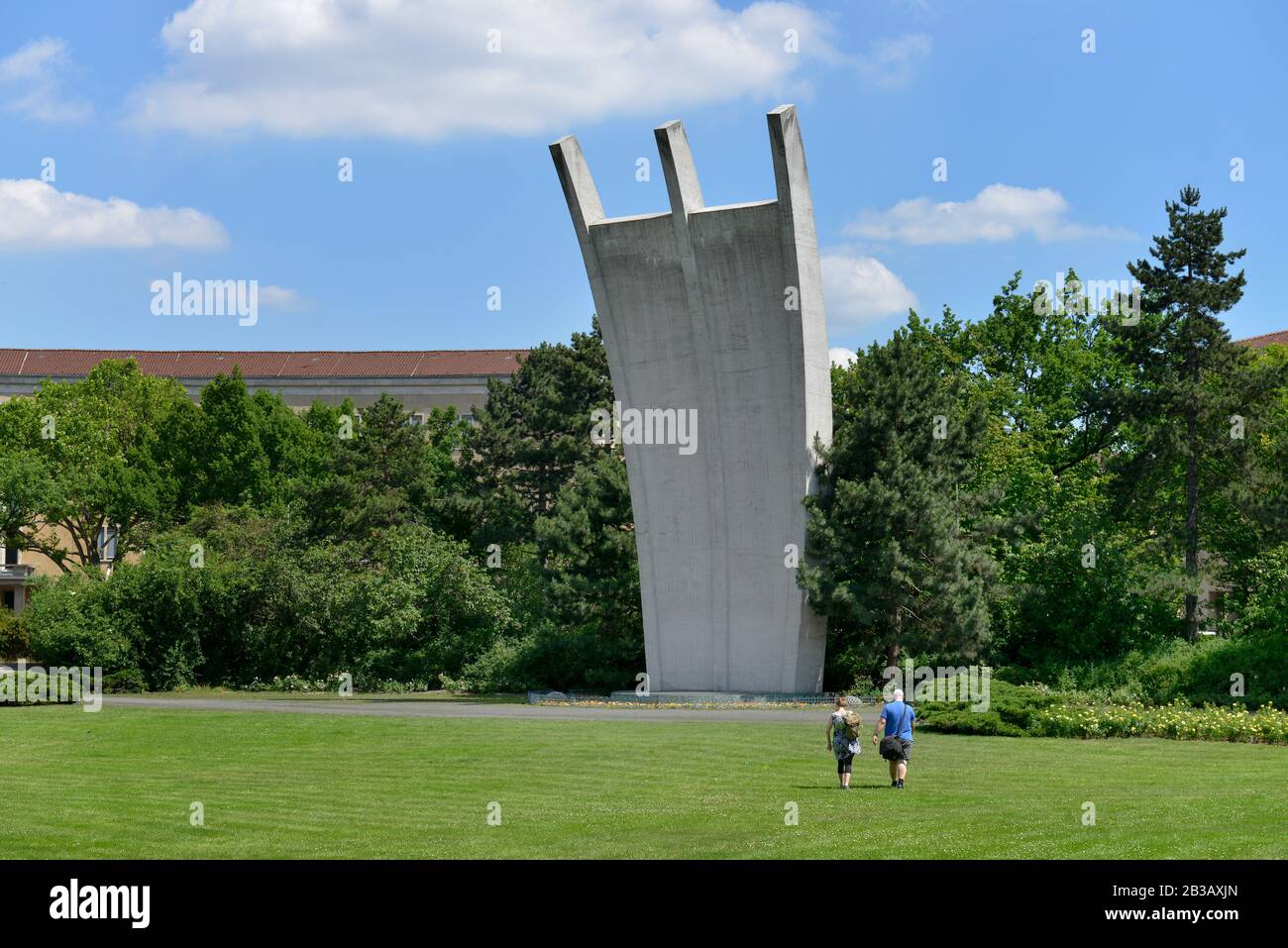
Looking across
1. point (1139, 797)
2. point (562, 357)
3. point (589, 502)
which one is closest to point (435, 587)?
point (589, 502)

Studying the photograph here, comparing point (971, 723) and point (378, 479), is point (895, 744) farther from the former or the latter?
point (378, 479)

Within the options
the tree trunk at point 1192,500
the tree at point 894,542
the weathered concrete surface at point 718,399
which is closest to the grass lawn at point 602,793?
the tree at point 894,542

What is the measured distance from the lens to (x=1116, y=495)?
143 ft

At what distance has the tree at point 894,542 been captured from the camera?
35938 millimetres

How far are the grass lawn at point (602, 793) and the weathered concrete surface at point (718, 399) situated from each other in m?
9.65

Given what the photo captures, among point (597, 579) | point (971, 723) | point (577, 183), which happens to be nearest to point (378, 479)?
point (597, 579)

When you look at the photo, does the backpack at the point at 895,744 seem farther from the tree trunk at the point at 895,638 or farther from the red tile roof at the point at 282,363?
the red tile roof at the point at 282,363

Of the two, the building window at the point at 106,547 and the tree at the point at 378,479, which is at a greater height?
the tree at the point at 378,479

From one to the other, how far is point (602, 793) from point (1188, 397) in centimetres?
2859

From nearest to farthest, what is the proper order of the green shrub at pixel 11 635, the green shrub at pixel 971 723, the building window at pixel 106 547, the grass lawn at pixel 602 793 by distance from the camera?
1. the grass lawn at pixel 602 793
2. the green shrub at pixel 971 723
3. the green shrub at pixel 11 635
4. the building window at pixel 106 547

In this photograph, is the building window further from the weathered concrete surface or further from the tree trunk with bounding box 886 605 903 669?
the tree trunk with bounding box 886 605 903 669

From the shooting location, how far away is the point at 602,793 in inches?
719
